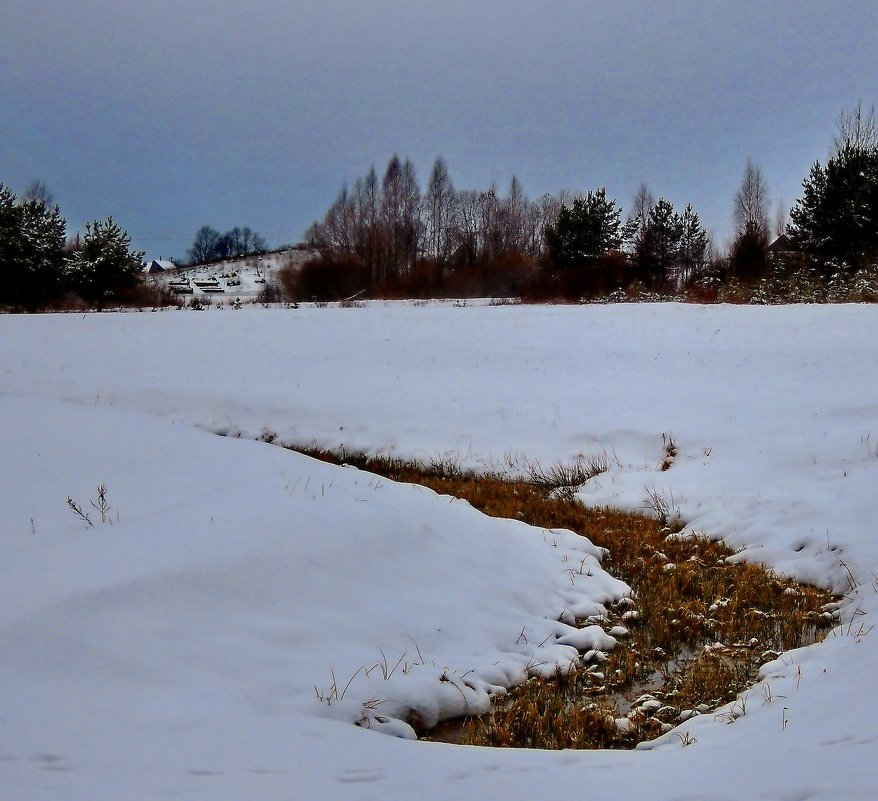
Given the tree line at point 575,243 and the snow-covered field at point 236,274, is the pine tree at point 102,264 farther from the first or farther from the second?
the snow-covered field at point 236,274

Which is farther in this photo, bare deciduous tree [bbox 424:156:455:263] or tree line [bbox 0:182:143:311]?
bare deciduous tree [bbox 424:156:455:263]

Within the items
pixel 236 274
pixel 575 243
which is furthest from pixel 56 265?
pixel 236 274

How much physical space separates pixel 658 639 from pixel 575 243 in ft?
115

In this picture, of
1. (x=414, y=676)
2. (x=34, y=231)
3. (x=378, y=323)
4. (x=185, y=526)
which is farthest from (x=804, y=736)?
(x=34, y=231)

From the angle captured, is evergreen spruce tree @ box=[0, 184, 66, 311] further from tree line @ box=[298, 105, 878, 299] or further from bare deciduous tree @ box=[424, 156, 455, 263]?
bare deciduous tree @ box=[424, 156, 455, 263]

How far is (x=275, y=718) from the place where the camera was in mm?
2953

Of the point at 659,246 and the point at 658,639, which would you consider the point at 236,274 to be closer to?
the point at 659,246

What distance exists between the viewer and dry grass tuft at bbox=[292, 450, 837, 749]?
3.43 m

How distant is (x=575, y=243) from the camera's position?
3716cm

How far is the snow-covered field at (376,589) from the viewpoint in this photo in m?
2.52

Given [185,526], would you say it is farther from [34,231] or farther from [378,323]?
[34,231]

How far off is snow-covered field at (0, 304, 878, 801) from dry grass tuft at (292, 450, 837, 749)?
0.22 m

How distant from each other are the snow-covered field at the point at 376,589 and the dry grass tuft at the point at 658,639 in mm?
224

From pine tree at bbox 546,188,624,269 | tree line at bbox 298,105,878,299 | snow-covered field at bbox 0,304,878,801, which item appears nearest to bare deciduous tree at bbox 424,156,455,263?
tree line at bbox 298,105,878,299
